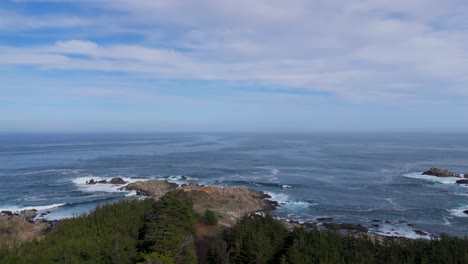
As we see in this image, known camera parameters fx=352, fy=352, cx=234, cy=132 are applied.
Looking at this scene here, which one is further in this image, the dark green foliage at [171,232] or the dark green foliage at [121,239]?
the dark green foliage at [171,232]

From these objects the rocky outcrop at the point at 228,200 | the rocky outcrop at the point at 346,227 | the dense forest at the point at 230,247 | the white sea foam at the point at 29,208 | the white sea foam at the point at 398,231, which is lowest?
the white sea foam at the point at 398,231

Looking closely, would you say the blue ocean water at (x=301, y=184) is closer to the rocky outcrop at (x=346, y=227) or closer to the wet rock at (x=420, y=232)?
the wet rock at (x=420, y=232)

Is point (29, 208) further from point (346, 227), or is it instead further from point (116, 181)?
point (346, 227)

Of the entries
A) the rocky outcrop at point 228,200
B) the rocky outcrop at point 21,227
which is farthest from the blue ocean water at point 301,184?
the rocky outcrop at point 21,227

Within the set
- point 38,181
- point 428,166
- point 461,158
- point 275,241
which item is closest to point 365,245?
point 275,241

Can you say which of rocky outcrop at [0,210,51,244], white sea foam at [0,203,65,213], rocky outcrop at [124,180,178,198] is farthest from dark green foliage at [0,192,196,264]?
rocky outcrop at [124,180,178,198]

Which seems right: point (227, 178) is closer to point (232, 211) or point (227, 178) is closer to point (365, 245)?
point (232, 211)

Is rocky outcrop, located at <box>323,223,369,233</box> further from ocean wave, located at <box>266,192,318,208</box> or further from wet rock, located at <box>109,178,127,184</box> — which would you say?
wet rock, located at <box>109,178,127,184</box>
